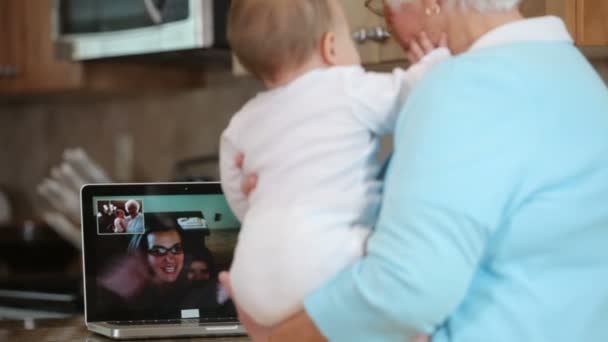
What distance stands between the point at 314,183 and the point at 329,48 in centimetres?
14

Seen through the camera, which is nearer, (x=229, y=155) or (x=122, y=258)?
(x=229, y=155)

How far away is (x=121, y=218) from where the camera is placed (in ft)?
4.76

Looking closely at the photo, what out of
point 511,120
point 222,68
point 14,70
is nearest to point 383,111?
point 511,120

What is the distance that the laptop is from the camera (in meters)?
1.45

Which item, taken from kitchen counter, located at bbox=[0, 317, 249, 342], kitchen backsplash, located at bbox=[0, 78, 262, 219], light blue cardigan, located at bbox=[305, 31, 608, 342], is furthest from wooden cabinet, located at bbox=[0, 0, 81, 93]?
light blue cardigan, located at bbox=[305, 31, 608, 342]

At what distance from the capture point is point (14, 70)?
2699 mm

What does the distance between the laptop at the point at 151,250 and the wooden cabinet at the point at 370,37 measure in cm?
38

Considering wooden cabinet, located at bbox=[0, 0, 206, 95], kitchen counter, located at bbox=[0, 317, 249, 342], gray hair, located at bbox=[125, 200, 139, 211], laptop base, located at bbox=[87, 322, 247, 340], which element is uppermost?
wooden cabinet, located at bbox=[0, 0, 206, 95]

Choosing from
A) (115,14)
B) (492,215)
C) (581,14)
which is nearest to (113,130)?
(115,14)

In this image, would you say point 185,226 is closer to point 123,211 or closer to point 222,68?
point 123,211

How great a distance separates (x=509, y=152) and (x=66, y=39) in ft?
6.26

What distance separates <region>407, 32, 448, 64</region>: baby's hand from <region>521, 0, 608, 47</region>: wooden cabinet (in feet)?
1.41

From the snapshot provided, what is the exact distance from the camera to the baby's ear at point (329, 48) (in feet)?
3.11

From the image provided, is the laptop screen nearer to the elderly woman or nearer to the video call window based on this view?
the video call window
